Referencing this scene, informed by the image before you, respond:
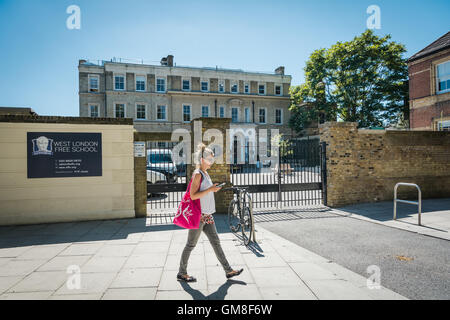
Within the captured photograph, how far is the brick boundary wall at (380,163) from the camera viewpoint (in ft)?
28.7

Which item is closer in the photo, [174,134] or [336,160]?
[174,134]

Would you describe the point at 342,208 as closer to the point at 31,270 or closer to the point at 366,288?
the point at 366,288

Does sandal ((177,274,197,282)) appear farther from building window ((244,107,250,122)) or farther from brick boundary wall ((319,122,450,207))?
building window ((244,107,250,122))

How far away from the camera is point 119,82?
1245 inches

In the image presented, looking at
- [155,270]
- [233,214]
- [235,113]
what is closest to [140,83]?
[235,113]

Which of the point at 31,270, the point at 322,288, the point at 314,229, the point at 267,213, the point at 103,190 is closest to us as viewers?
the point at 322,288

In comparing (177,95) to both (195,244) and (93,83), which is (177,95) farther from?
(195,244)

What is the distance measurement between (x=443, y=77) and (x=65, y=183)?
66.2 ft

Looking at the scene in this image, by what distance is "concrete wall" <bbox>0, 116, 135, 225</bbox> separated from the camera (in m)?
6.66

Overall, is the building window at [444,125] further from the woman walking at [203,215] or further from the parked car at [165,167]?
the woman walking at [203,215]

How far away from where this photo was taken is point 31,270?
12.6ft

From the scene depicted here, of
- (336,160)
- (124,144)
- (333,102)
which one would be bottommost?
(336,160)
